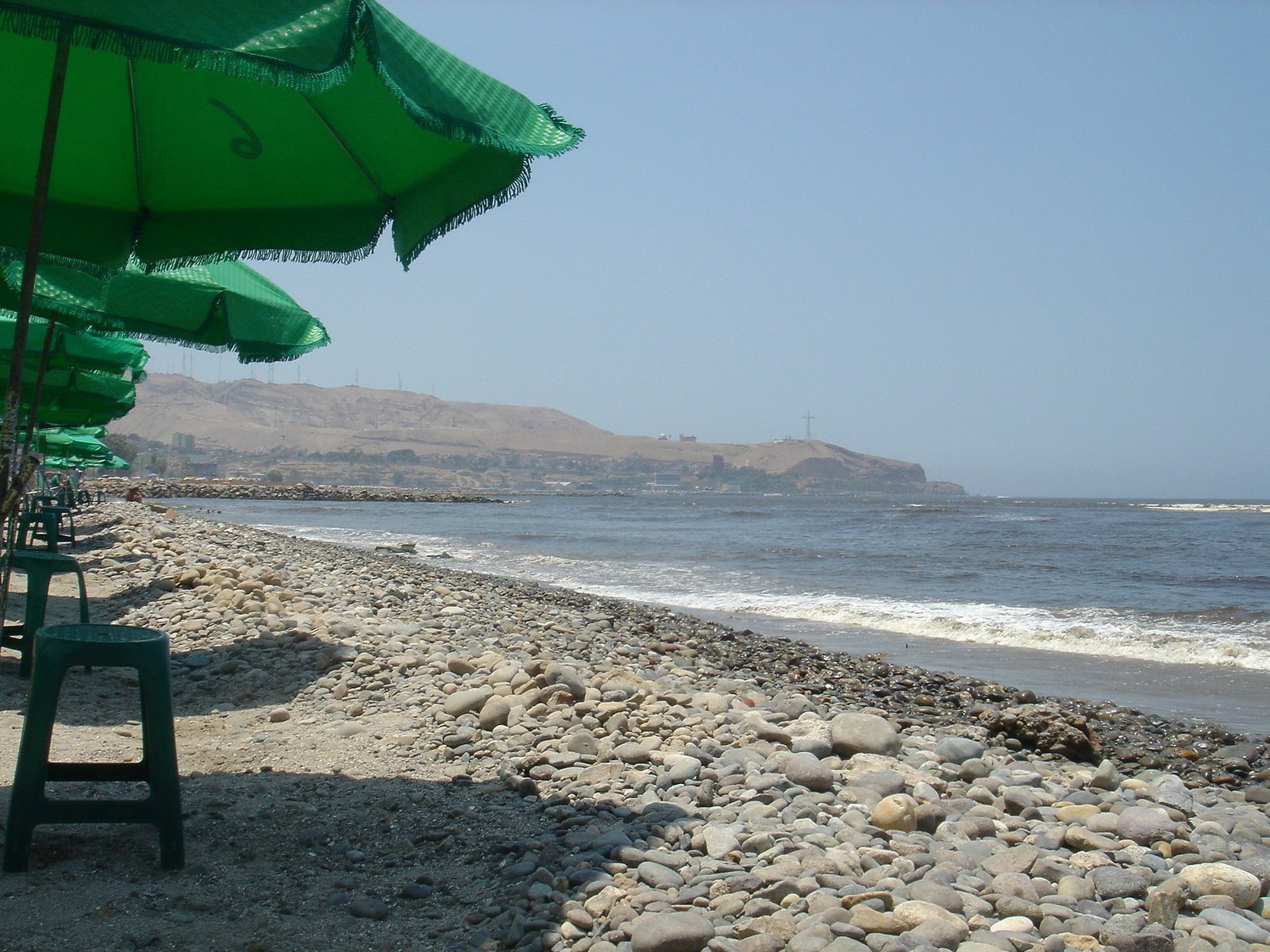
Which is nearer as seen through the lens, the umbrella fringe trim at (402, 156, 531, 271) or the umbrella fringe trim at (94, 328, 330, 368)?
the umbrella fringe trim at (402, 156, 531, 271)

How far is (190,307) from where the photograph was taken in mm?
5000

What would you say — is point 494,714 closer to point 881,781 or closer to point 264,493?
point 881,781

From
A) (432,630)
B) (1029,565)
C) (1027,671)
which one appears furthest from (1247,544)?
(432,630)

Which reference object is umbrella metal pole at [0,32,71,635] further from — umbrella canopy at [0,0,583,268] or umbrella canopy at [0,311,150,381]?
umbrella canopy at [0,311,150,381]

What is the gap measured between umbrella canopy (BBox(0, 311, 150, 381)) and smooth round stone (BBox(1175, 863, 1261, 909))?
22.9ft

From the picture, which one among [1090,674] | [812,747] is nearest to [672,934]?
[812,747]

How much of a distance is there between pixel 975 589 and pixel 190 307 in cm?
1326

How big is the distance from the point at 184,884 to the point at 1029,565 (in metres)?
19.8

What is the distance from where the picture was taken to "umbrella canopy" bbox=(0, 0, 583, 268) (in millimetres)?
1943

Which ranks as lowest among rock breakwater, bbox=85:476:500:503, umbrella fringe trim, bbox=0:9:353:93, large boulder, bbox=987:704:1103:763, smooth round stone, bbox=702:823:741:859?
rock breakwater, bbox=85:476:500:503

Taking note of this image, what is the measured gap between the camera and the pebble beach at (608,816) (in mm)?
2645

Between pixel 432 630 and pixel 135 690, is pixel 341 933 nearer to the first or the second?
pixel 135 690

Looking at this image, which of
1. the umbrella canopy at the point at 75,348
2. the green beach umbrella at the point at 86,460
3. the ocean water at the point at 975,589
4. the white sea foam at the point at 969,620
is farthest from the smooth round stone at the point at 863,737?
the green beach umbrella at the point at 86,460

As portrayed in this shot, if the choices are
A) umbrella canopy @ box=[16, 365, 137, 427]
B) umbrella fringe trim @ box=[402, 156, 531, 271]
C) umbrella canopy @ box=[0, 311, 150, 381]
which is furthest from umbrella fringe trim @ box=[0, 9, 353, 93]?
umbrella canopy @ box=[16, 365, 137, 427]
